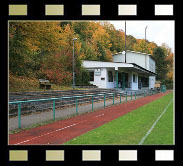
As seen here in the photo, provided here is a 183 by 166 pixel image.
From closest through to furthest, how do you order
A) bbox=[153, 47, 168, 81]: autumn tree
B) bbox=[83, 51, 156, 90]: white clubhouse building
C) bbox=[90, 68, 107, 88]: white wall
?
bbox=[83, 51, 156, 90]: white clubhouse building → bbox=[90, 68, 107, 88]: white wall → bbox=[153, 47, 168, 81]: autumn tree

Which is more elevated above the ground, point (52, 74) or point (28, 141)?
point (52, 74)

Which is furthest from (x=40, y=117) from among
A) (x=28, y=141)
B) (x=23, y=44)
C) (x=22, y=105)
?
(x=23, y=44)

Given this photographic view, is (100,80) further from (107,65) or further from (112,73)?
(112,73)

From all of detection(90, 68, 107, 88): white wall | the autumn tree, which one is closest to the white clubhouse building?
detection(90, 68, 107, 88): white wall

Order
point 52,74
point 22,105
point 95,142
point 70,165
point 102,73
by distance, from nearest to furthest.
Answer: point 70,165 < point 95,142 < point 22,105 < point 52,74 < point 102,73

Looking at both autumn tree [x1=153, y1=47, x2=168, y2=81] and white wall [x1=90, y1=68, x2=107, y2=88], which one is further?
autumn tree [x1=153, y1=47, x2=168, y2=81]

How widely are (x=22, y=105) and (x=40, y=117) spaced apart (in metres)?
1.21

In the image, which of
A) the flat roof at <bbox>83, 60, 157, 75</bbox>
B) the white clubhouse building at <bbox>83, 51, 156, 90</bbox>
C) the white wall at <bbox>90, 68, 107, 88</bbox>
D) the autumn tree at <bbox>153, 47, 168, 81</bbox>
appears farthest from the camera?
the autumn tree at <bbox>153, 47, 168, 81</bbox>

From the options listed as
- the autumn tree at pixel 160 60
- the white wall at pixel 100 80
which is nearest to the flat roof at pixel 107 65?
the white wall at pixel 100 80

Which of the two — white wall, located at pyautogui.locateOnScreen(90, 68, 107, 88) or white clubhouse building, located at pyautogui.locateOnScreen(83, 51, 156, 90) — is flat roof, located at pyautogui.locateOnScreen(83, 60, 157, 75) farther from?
white wall, located at pyautogui.locateOnScreen(90, 68, 107, 88)

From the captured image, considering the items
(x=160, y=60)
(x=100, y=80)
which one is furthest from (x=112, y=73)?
(x=160, y=60)

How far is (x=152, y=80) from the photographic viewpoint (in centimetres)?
6500

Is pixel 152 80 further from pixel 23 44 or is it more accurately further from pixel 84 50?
pixel 23 44

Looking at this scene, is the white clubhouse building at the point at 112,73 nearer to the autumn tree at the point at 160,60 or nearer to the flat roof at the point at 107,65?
the flat roof at the point at 107,65
